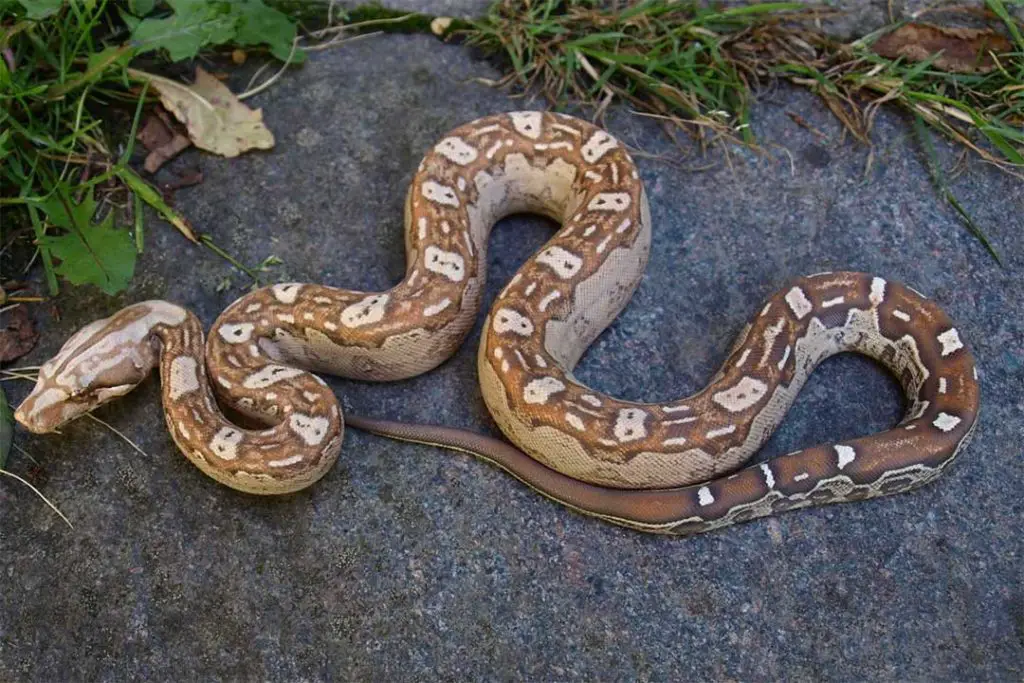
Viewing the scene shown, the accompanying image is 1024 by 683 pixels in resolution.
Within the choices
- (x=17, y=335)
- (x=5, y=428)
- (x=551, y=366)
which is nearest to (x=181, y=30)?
(x=17, y=335)

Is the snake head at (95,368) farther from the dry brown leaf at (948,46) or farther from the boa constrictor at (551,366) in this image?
the dry brown leaf at (948,46)

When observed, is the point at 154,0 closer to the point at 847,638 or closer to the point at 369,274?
the point at 369,274

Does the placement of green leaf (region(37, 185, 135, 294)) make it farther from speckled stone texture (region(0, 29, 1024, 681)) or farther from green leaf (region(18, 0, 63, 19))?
green leaf (region(18, 0, 63, 19))

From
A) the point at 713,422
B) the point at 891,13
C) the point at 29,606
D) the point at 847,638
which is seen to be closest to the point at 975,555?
the point at 847,638

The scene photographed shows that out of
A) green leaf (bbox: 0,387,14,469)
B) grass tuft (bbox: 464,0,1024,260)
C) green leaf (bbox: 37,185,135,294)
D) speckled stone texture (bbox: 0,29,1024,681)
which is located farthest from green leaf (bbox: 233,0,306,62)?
green leaf (bbox: 0,387,14,469)

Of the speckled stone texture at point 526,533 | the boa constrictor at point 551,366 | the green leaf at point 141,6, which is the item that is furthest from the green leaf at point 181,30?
the boa constrictor at point 551,366

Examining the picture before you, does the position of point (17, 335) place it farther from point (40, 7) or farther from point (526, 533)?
point (526, 533)
